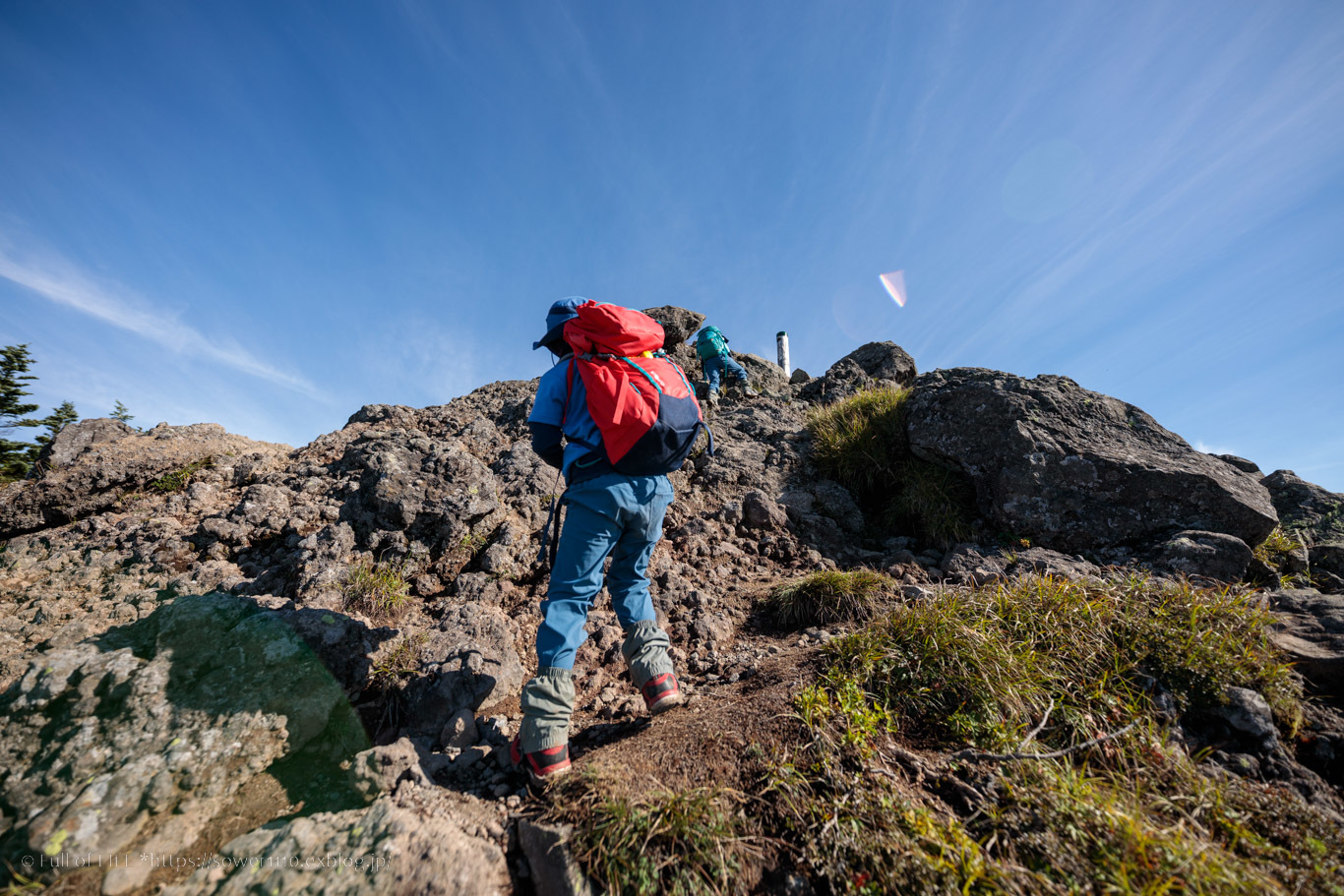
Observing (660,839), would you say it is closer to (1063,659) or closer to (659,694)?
(659,694)

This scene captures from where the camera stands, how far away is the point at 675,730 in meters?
2.53

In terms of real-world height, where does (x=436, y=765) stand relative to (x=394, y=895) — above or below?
above

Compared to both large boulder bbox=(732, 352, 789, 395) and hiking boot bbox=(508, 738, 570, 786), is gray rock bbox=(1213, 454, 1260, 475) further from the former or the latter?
hiking boot bbox=(508, 738, 570, 786)

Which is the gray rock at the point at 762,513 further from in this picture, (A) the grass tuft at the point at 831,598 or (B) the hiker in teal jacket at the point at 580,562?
(B) the hiker in teal jacket at the point at 580,562

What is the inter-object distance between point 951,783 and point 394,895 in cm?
220


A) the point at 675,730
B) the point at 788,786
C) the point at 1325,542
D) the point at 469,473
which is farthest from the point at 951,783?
the point at 1325,542

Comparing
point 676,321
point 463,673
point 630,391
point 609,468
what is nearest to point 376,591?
point 463,673

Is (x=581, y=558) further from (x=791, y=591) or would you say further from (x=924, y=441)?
(x=924, y=441)

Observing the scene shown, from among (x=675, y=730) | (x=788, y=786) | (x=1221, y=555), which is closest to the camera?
(x=788, y=786)

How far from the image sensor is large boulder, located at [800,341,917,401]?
365 inches

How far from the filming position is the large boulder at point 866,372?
9.27m

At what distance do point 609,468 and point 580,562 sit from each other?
1.77ft

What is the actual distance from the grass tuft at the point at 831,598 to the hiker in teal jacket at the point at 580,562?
5.11 feet

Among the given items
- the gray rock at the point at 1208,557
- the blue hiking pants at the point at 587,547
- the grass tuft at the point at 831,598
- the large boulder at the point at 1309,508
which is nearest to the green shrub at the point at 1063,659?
the grass tuft at the point at 831,598
